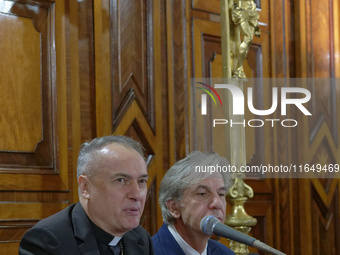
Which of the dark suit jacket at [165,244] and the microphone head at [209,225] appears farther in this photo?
the dark suit jacket at [165,244]

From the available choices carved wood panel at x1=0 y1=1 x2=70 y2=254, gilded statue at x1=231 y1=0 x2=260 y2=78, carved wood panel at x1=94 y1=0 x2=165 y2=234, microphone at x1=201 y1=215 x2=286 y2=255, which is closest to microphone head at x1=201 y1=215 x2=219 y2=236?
microphone at x1=201 y1=215 x2=286 y2=255

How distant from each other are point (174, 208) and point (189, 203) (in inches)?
3.1

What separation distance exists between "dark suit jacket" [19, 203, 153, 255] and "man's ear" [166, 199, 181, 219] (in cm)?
52

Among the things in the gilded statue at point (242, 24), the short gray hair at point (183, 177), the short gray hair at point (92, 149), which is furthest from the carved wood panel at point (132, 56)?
the short gray hair at point (92, 149)

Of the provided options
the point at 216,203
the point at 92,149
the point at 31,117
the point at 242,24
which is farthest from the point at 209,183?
the point at 242,24

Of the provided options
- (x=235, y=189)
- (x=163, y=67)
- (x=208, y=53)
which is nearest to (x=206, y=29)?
(x=208, y=53)

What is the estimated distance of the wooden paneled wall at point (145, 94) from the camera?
10.1ft

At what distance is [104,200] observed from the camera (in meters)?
2.05

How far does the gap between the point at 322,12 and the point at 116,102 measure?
2.06 meters

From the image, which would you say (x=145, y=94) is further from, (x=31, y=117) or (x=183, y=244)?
(x=183, y=244)

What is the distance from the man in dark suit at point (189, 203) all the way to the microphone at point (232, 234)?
0.54 meters

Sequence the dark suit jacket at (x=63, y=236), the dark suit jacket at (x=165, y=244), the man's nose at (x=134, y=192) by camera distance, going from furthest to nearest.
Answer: the dark suit jacket at (x=165, y=244) → the man's nose at (x=134, y=192) → the dark suit jacket at (x=63, y=236)

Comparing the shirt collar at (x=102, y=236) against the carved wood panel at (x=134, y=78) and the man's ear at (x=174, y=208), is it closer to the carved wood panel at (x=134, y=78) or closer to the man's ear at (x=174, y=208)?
Answer: the man's ear at (x=174, y=208)

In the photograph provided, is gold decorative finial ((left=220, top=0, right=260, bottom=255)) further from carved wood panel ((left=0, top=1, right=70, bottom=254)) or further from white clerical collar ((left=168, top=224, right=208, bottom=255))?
carved wood panel ((left=0, top=1, right=70, bottom=254))
